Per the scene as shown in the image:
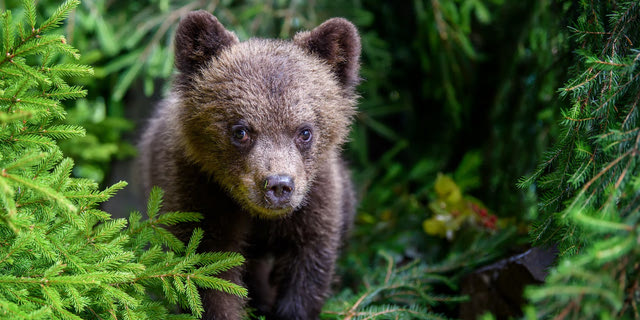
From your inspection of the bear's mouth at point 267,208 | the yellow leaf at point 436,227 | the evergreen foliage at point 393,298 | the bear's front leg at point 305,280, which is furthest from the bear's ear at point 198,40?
the yellow leaf at point 436,227

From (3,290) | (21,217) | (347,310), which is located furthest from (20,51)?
(347,310)

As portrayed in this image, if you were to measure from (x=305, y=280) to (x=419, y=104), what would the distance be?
3427 mm

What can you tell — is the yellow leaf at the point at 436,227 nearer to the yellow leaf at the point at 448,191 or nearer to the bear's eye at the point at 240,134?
the yellow leaf at the point at 448,191

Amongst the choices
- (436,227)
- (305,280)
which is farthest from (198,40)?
(436,227)

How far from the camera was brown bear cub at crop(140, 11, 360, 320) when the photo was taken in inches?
124

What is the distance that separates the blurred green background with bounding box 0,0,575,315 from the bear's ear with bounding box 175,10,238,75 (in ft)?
3.72

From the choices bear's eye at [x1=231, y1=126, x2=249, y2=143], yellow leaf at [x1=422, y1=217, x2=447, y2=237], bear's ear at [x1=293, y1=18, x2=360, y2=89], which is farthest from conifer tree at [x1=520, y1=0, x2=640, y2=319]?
yellow leaf at [x1=422, y1=217, x2=447, y2=237]

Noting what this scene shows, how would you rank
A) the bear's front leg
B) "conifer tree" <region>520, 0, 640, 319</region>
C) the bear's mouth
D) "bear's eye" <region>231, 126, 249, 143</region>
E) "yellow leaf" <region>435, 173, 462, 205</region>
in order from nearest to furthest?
"conifer tree" <region>520, 0, 640, 319</region>, the bear's mouth, "bear's eye" <region>231, 126, 249, 143</region>, the bear's front leg, "yellow leaf" <region>435, 173, 462, 205</region>

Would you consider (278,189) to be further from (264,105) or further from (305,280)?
(305,280)

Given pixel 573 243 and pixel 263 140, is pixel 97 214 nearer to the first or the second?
pixel 263 140

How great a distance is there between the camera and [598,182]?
2.44 meters

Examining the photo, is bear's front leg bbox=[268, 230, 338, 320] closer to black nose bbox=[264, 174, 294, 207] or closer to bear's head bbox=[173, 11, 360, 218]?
bear's head bbox=[173, 11, 360, 218]

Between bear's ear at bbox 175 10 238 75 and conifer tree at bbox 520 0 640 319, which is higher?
bear's ear at bbox 175 10 238 75

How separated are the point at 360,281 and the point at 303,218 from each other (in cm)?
149
